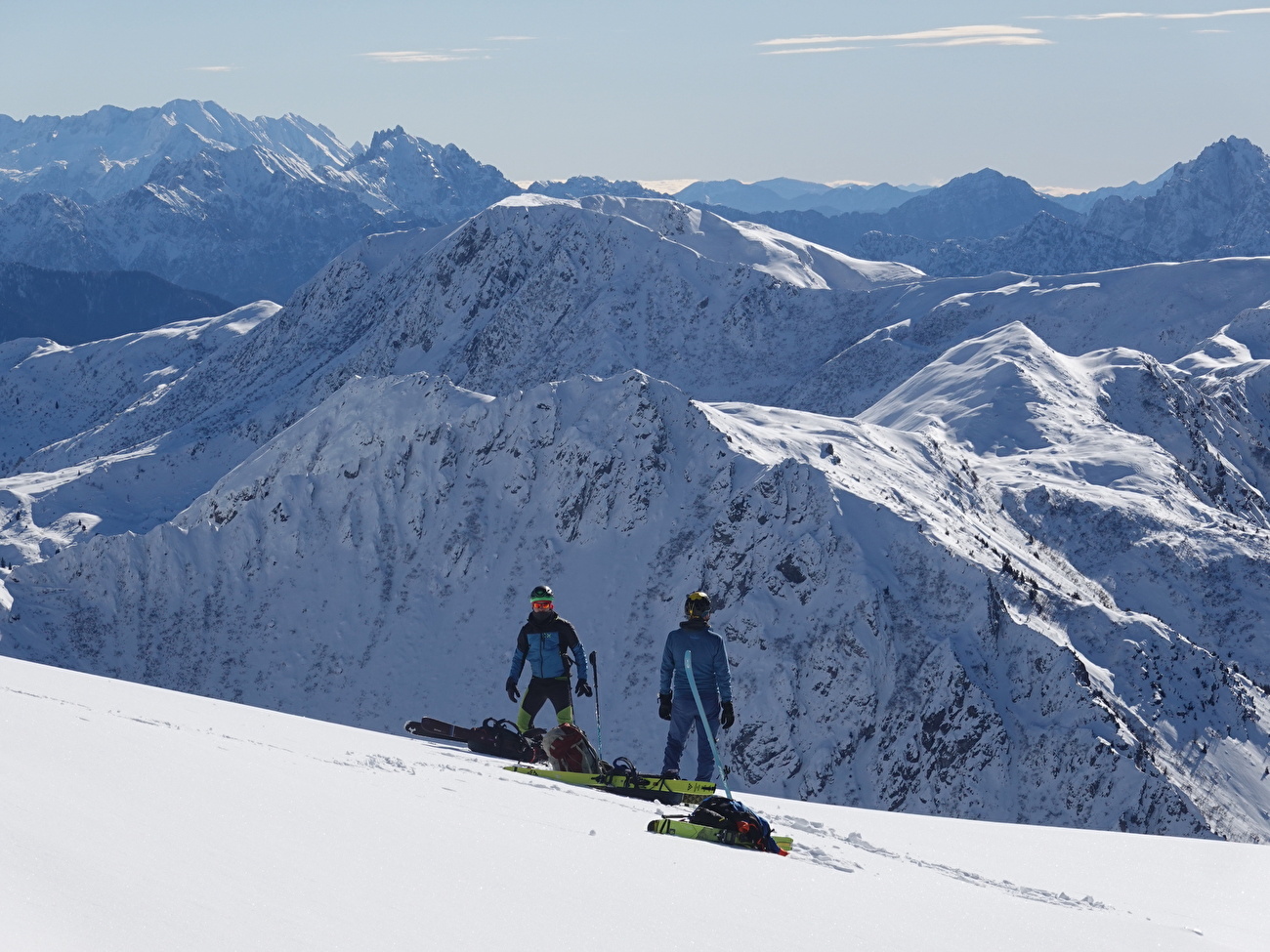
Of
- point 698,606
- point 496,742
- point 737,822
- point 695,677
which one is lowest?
point 496,742

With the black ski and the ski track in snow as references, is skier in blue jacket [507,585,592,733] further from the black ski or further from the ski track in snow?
the ski track in snow

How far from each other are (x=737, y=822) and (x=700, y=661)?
375 cm

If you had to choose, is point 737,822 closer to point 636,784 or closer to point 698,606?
point 636,784

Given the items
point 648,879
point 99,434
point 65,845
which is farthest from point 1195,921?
point 99,434

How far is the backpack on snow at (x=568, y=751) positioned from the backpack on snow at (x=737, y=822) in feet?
12.7

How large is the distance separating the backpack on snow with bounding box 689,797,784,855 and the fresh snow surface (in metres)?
0.43

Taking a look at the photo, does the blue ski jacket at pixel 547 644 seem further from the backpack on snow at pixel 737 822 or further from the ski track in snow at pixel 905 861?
the backpack on snow at pixel 737 822

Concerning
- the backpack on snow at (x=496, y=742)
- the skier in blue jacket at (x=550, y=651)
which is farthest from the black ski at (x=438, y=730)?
the skier in blue jacket at (x=550, y=651)

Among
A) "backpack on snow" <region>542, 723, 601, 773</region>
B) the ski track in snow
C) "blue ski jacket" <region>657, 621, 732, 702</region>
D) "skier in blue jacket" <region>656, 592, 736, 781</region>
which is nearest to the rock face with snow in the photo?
"backpack on snow" <region>542, 723, 601, 773</region>

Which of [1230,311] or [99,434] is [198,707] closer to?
[1230,311]

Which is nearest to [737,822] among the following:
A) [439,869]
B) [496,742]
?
[439,869]

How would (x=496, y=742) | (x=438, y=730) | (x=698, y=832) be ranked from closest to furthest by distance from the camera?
(x=698, y=832), (x=496, y=742), (x=438, y=730)

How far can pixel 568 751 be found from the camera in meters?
15.1

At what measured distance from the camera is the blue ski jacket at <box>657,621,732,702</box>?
1466 cm
